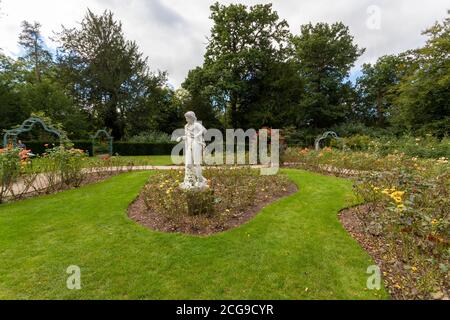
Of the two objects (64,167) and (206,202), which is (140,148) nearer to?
(64,167)

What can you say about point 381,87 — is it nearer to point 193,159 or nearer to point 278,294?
point 193,159

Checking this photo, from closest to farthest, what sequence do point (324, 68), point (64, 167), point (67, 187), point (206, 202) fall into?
point (206, 202)
point (64, 167)
point (67, 187)
point (324, 68)

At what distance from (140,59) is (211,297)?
2723 centimetres

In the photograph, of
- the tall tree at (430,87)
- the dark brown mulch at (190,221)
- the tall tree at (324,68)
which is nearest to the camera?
the dark brown mulch at (190,221)

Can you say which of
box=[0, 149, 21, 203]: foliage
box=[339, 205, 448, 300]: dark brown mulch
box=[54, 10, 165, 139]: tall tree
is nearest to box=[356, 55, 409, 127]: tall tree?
box=[54, 10, 165, 139]: tall tree

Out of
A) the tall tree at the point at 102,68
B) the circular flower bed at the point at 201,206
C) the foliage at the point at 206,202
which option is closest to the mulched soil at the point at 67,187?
the foliage at the point at 206,202

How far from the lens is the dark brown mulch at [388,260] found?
299 centimetres

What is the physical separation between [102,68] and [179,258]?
82.3 feet

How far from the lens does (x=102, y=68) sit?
2405 cm

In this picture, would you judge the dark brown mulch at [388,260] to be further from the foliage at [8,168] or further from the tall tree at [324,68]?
the tall tree at [324,68]

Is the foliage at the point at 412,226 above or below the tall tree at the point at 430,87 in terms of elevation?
below

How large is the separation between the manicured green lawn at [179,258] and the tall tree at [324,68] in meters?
22.0

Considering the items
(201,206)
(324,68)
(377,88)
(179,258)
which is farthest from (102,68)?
(377,88)

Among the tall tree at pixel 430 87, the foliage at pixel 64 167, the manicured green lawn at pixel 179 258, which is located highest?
the tall tree at pixel 430 87
